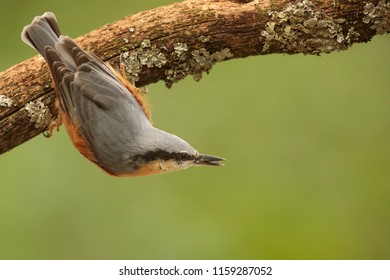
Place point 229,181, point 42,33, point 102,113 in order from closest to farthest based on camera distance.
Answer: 1. point 102,113
2. point 42,33
3. point 229,181

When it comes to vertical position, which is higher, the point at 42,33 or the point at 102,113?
the point at 42,33

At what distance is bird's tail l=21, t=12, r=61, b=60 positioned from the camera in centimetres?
314

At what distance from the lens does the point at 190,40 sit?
3.04 metres

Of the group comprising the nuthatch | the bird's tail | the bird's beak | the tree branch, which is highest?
the bird's tail

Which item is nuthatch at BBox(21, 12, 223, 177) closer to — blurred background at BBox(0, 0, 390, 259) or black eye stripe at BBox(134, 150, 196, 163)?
black eye stripe at BBox(134, 150, 196, 163)

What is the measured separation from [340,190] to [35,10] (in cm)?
196

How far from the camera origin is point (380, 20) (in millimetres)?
2900

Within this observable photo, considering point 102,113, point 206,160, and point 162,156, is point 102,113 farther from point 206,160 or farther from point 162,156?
point 206,160

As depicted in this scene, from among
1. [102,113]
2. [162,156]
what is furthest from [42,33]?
[162,156]

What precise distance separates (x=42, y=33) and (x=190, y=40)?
0.65m

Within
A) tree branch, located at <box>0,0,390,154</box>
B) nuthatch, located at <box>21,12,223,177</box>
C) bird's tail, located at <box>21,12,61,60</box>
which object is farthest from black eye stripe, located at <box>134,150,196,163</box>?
bird's tail, located at <box>21,12,61,60</box>

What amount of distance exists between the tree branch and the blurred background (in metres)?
0.57
